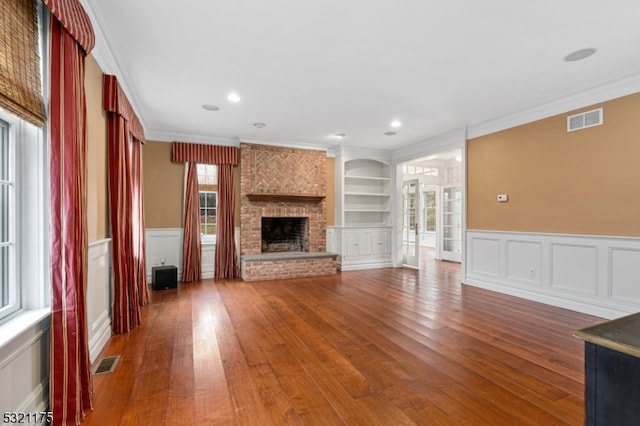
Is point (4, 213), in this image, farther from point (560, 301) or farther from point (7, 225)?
point (560, 301)

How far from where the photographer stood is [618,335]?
3.64 ft

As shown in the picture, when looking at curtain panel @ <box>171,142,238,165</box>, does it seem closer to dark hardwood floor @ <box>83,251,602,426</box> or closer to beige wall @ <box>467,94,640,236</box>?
dark hardwood floor @ <box>83,251,602,426</box>

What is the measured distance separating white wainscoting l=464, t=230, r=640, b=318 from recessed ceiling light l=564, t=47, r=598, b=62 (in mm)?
2174

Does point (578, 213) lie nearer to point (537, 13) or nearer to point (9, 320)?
point (537, 13)

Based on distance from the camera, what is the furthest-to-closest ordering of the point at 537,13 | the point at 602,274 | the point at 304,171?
the point at 304,171 → the point at 602,274 → the point at 537,13

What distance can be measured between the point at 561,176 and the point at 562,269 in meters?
1.28

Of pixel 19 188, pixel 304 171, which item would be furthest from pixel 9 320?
pixel 304 171

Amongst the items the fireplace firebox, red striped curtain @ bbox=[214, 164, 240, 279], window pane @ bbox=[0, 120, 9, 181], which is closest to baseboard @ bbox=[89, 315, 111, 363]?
window pane @ bbox=[0, 120, 9, 181]

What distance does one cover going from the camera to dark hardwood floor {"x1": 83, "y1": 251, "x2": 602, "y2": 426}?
1.96 m

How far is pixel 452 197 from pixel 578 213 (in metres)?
A: 4.82

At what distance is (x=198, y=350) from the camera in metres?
2.87

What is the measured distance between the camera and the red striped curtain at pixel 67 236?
1.78m

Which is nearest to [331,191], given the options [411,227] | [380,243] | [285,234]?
[285,234]

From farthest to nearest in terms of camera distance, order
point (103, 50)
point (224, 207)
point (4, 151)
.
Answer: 1. point (224, 207)
2. point (103, 50)
3. point (4, 151)
